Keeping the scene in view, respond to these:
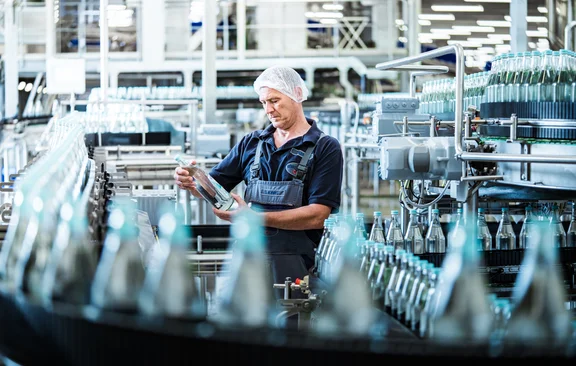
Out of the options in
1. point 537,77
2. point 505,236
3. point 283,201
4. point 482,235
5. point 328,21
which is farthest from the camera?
point 328,21

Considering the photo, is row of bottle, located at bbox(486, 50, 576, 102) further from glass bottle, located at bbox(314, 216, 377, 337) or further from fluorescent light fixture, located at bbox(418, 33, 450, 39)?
fluorescent light fixture, located at bbox(418, 33, 450, 39)

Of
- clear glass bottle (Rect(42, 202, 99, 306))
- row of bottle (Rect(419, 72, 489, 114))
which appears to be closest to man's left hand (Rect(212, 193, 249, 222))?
row of bottle (Rect(419, 72, 489, 114))

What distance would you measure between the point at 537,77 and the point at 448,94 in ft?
3.69

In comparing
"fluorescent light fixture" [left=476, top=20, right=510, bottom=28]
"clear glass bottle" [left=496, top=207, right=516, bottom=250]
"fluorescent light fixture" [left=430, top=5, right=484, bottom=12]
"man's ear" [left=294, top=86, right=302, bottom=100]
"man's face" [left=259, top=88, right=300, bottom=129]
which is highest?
"fluorescent light fixture" [left=430, top=5, right=484, bottom=12]

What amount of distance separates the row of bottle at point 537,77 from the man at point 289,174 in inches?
28.0

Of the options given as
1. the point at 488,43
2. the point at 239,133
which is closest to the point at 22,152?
the point at 239,133

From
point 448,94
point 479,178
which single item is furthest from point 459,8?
point 479,178

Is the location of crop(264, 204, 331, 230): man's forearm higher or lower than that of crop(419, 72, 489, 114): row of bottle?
lower

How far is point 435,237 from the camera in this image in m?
3.07

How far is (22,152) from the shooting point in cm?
875

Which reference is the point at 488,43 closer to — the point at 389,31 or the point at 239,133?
the point at 389,31

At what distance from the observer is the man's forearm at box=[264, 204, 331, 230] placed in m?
3.25

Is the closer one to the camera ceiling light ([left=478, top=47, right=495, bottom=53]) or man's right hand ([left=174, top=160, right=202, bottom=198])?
man's right hand ([left=174, top=160, right=202, bottom=198])

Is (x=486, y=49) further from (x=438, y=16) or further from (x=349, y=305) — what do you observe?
(x=349, y=305)
